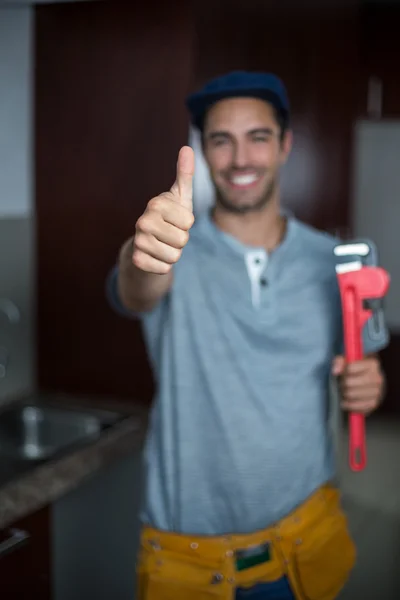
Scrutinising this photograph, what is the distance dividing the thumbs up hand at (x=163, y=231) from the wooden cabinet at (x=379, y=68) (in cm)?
278

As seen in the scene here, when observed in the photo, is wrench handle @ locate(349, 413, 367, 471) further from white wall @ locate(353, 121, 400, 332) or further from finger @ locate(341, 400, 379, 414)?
white wall @ locate(353, 121, 400, 332)

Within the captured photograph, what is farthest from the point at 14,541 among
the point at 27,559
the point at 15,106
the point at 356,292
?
the point at 15,106

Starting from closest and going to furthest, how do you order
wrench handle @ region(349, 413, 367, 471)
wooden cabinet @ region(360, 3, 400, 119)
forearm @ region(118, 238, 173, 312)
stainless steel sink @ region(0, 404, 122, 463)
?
forearm @ region(118, 238, 173, 312)
wrench handle @ region(349, 413, 367, 471)
stainless steel sink @ region(0, 404, 122, 463)
wooden cabinet @ region(360, 3, 400, 119)

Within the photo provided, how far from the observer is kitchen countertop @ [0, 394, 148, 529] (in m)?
1.39

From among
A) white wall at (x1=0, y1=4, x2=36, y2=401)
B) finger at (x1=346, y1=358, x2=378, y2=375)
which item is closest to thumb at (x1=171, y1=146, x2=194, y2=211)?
finger at (x1=346, y1=358, x2=378, y2=375)

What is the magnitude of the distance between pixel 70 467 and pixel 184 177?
88 cm

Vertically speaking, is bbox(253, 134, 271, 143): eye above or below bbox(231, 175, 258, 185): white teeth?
above

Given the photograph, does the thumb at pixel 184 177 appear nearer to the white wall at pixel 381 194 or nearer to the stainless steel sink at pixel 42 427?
the stainless steel sink at pixel 42 427

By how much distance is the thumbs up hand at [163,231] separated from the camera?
82 cm

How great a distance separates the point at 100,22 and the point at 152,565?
4.40 feet

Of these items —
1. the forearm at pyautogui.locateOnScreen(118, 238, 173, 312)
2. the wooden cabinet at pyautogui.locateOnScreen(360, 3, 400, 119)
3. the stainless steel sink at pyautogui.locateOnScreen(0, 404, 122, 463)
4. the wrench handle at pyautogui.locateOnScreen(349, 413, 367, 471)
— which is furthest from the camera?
the wooden cabinet at pyautogui.locateOnScreen(360, 3, 400, 119)

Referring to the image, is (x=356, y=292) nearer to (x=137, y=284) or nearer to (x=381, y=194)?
(x=137, y=284)

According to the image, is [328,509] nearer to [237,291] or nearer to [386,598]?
[237,291]

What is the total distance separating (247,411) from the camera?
1.16m
